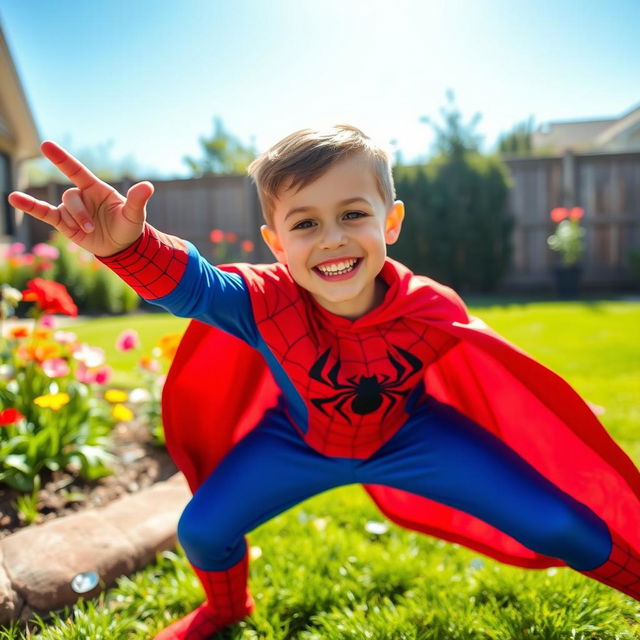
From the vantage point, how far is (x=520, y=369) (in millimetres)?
1731

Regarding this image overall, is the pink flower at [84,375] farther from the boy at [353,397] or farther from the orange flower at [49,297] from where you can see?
the boy at [353,397]

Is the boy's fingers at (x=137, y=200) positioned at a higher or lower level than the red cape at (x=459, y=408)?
higher

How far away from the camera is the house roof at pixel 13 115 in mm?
11820

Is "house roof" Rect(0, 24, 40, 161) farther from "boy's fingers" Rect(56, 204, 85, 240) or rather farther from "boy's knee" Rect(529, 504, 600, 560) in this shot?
"boy's knee" Rect(529, 504, 600, 560)

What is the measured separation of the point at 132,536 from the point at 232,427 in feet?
1.89

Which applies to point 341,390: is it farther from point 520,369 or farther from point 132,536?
point 132,536

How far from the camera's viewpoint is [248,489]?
1.74 m

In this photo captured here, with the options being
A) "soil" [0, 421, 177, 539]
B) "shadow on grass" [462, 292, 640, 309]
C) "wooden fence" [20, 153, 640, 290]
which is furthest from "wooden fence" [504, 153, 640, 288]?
"soil" [0, 421, 177, 539]

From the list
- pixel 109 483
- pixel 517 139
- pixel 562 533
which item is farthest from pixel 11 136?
pixel 517 139

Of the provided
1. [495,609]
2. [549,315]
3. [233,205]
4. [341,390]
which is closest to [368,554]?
[495,609]

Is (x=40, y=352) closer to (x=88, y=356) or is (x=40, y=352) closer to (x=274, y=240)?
(x=88, y=356)

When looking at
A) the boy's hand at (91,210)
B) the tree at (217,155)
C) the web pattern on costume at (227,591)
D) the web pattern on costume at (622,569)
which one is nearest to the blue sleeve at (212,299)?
the boy's hand at (91,210)

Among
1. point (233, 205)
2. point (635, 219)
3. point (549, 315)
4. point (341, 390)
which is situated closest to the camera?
point (341, 390)

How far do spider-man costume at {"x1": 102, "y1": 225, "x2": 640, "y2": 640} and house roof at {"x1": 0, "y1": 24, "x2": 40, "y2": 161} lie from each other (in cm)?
1227
